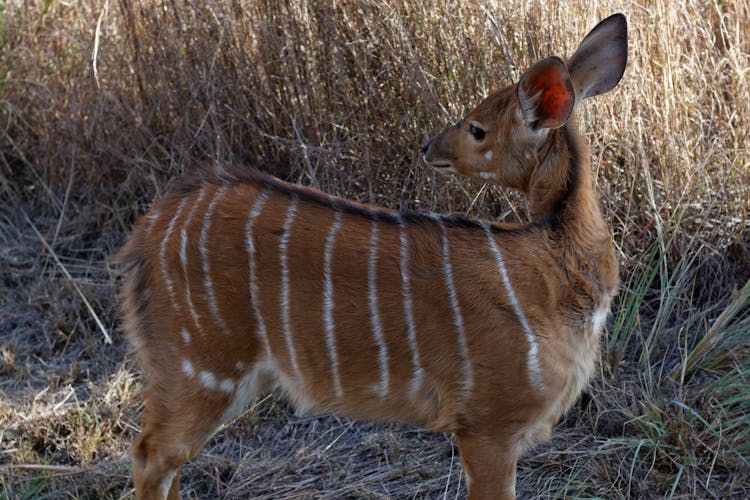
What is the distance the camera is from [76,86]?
481 cm

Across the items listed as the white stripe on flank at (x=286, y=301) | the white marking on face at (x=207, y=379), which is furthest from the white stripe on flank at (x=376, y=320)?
the white marking on face at (x=207, y=379)

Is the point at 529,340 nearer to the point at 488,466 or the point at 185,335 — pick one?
the point at 488,466

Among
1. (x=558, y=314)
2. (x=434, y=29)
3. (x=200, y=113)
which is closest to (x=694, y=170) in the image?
(x=434, y=29)

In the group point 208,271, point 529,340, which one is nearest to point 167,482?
point 208,271

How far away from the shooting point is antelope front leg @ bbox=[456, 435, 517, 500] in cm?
262

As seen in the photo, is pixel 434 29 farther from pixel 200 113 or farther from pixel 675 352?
pixel 675 352

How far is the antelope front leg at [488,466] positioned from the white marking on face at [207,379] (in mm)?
699

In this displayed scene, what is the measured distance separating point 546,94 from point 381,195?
4.42 ft

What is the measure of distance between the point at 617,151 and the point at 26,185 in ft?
10.1

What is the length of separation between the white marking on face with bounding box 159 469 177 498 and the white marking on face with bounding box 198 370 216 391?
0.32m

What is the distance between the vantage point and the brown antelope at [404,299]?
2.62 meters

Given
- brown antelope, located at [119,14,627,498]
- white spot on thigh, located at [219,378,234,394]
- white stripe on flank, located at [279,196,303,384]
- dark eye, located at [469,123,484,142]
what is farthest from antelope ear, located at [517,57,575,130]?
white spot on thigh, located at [219,378,234,394]

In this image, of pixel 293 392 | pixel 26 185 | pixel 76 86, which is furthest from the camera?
pixel 26 185

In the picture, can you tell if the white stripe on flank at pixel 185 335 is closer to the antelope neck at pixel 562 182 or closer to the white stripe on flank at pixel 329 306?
the white stripe on flank at pixel 329 306
